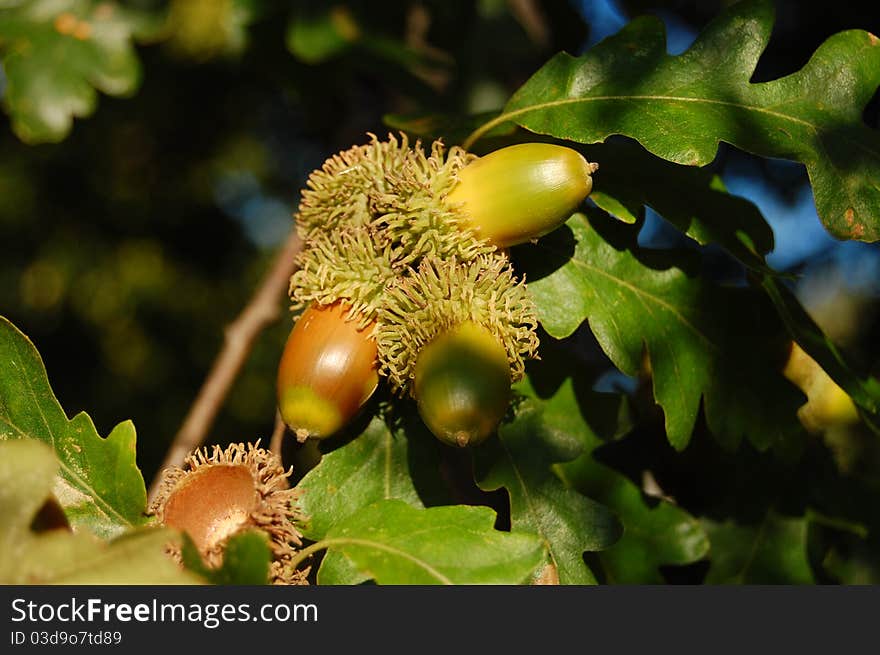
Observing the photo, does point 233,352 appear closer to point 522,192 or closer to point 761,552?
point 522,192

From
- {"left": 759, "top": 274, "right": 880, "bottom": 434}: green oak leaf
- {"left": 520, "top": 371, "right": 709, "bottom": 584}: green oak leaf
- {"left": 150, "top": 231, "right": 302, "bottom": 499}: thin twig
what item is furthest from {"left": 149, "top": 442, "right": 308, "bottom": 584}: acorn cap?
{"left": 759, "top": 274, "right": 880, "bottom": 434}: green oak leaf

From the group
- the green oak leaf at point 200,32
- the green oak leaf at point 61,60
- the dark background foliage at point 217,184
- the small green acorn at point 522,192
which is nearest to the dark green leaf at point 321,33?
the dark background foliage at point 217,184

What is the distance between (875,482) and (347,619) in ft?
3.69

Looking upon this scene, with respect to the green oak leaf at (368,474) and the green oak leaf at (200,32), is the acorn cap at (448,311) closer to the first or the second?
the green oak leaf at (368,474)

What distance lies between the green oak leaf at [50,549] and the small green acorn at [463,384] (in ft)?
1.06

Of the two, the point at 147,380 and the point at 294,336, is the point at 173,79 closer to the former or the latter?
the point at 147,380

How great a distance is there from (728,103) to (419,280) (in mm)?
490

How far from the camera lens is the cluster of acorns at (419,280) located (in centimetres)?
106

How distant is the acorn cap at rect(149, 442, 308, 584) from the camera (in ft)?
3.29

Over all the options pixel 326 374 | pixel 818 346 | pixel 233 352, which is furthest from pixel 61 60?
pixel 818 346

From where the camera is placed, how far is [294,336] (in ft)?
3.70

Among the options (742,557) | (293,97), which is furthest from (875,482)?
(293,97)

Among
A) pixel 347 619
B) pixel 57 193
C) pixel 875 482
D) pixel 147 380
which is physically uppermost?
pixel 347 619

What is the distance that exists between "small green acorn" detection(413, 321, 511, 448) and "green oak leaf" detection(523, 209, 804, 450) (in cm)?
20
